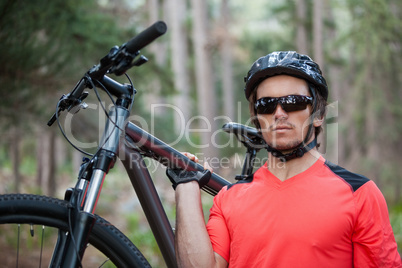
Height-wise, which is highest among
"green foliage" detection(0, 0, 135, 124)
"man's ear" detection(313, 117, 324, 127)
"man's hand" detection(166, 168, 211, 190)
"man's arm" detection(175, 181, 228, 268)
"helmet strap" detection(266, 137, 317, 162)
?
"green foliage" detection(0, 0, 135, 124)

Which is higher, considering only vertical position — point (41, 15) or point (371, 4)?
point (371, 4)

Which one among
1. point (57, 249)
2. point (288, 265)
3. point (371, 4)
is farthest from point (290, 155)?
point (371, 4)

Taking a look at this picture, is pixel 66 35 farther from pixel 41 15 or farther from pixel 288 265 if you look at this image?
pixel 288 265

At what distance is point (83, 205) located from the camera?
1829mm

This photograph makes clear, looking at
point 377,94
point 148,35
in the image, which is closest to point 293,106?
point 148,35

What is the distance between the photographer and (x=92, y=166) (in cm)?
193

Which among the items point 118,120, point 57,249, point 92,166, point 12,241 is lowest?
point 12,241

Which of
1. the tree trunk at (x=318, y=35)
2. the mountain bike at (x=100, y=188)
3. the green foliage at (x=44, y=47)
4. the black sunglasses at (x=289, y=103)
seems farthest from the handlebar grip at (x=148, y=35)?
the tree trunk at (x=318, y=35)

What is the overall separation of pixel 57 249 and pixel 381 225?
1556 millimetres

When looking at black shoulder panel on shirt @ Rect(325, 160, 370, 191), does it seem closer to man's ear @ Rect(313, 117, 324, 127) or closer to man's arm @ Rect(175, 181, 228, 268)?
man's ear @ Rect(313, 117, 324, 127)

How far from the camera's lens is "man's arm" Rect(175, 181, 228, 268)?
1846 millimetres

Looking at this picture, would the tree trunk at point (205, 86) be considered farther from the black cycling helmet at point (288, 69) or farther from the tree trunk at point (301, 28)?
the black cycling helmet at point (288, 69)

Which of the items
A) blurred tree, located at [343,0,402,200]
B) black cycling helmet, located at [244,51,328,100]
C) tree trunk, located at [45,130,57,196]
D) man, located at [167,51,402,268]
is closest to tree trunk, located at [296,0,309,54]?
blurred tree, located at [343,0,402,200]

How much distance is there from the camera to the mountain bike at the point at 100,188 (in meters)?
1.80
